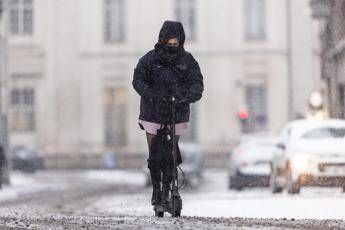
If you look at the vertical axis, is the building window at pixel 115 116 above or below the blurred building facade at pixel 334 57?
below

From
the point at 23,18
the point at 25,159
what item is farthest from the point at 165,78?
the point at 23,18

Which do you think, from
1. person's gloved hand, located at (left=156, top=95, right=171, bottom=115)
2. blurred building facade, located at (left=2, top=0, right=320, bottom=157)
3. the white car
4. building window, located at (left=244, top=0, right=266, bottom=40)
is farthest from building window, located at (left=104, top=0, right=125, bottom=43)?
person's gloved hand, located at (left=156, top=95, right=171, bottom=115)

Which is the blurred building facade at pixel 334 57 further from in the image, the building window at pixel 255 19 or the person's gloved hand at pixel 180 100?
the person's gloved hand at pixel 180 100

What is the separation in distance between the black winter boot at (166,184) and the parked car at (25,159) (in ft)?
135

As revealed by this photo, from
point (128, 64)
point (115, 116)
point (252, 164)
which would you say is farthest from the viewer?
point (128, 64)

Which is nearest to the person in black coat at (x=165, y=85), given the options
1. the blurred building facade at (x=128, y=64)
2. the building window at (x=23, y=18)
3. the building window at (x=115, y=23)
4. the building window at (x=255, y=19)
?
the blurred building facade at (x=128, y=64)

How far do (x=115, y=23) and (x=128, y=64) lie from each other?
223 centimetres

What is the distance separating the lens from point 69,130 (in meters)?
58.6

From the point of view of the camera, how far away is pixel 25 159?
172 feet

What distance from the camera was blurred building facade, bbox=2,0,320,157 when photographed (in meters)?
58.1

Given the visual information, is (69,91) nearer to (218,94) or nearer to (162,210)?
(218,94)

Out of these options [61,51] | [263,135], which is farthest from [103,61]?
[263,135]

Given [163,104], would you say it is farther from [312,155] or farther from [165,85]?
[312,155]

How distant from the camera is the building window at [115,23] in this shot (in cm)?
5978
